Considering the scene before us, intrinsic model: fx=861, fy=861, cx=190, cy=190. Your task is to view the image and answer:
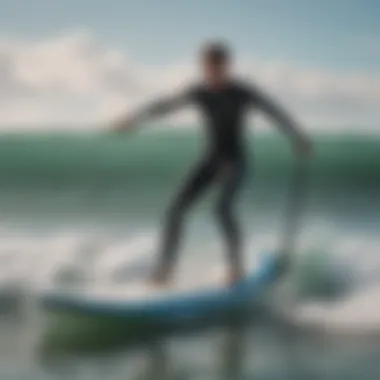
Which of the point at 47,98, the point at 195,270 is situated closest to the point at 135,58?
the point at 47,98

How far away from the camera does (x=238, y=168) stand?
158cm

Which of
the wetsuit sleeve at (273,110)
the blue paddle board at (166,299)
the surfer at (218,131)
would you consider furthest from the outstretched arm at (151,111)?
the blue paddle board at (166,299)

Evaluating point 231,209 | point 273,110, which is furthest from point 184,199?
point 273,110

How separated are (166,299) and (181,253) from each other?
87mm

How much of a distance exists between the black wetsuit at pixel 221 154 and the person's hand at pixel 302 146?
0.08 m

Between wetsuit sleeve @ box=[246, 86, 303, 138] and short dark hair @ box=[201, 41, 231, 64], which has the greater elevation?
short dark hair @ box=[201, 41, 231, 64]

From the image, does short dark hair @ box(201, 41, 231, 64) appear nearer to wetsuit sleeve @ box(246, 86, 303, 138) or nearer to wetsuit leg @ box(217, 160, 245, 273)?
wetsuit sleeve @ box(246, 86, 303, 138)

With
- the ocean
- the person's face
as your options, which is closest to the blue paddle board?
the ocean

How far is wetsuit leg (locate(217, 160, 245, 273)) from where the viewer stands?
5.14 ft

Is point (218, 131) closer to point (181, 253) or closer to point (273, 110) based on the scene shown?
point (273, 110)

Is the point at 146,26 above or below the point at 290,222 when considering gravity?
above

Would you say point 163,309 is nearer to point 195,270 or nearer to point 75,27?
point 195,270

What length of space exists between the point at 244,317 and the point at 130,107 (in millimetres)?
436

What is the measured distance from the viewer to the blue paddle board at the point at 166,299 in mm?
1523
